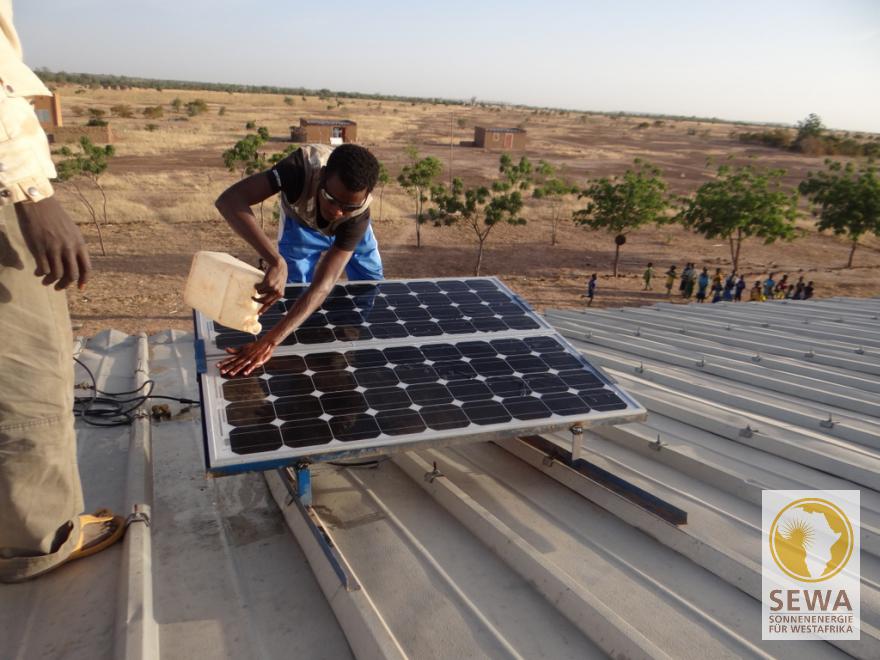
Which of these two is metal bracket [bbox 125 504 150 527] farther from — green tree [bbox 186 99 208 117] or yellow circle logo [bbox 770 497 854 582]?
green tree [bbox 186 99 208 117]

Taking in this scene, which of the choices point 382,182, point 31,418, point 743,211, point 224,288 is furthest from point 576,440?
point 382,182

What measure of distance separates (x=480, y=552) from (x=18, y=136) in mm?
3131

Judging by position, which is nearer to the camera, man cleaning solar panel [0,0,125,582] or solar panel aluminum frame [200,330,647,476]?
man cleaning solar panel [0,0,125,582]

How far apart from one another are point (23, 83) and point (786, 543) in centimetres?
466

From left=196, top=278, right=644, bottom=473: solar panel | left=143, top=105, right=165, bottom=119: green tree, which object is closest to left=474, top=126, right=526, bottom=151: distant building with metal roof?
left=143, top=105, right=165, bottom=119: green tree

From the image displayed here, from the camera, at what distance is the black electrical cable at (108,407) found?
552 cm

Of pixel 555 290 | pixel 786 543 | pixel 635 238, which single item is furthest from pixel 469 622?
pixel 635 238

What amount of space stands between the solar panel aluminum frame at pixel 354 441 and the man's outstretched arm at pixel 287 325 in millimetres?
139

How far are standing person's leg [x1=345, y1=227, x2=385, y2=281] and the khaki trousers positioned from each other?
3688 mm

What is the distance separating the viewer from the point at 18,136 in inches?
101

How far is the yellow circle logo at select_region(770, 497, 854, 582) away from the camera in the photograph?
358cm

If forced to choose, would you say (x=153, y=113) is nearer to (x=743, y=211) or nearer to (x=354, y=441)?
(x=743, y=211)

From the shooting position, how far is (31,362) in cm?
308

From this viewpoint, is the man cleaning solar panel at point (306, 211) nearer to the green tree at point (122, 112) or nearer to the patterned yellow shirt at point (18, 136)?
the patterned yellow shirt at point (18, 136)
